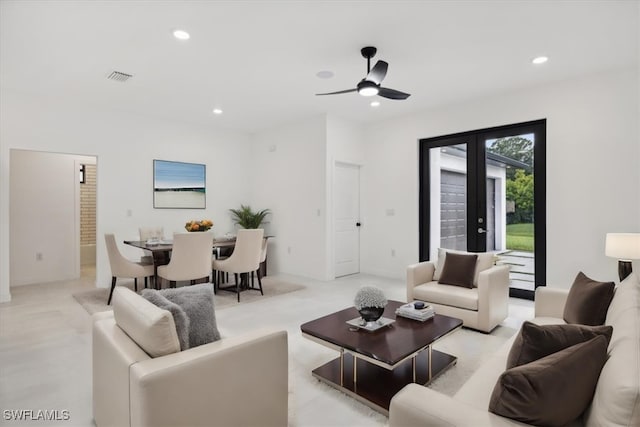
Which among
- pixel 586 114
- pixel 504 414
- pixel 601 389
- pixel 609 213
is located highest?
pixel 586 114

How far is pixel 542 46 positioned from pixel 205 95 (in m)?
4.06

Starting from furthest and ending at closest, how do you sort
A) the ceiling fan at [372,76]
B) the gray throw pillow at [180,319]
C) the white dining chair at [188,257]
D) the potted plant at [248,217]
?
the potted plant at [248,217] < the white dining chair at [188,257] < the ceiling fan at [372,76] < the gray throw pillow at [180,319]

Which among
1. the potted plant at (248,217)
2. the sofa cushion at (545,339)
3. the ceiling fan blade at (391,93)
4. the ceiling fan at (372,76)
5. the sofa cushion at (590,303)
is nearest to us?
the sofa cushion at (545,339)

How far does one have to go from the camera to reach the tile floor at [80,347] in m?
2.09

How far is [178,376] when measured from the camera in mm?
1336

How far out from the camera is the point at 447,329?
7.87ft

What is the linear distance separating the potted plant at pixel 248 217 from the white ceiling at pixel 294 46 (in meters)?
2.46

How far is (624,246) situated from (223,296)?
4.48m

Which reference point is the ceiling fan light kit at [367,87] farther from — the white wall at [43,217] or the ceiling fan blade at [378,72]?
the white wall at [43,217]

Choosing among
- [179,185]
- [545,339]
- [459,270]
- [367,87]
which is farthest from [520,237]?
[179,185]

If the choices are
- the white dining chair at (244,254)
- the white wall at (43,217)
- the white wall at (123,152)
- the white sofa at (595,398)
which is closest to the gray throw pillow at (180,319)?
the white sofa at (595,398)

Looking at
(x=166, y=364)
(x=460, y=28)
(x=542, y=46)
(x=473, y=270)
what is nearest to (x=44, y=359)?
(x=166, y=364)

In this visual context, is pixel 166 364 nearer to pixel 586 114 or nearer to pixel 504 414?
pixel 504 414

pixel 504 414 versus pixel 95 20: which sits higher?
pixel 95 20
